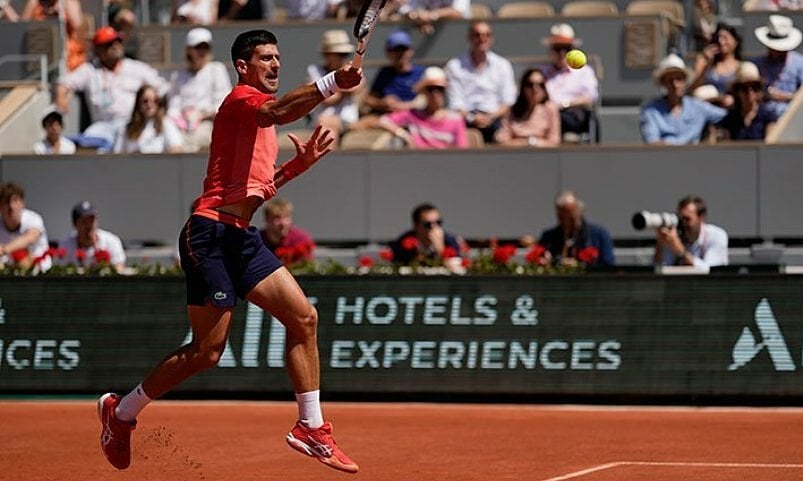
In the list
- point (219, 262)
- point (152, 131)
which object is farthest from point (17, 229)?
point (219, 262)

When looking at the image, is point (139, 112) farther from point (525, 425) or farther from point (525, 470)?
point (525, 470)

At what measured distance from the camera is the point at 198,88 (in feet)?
54.3

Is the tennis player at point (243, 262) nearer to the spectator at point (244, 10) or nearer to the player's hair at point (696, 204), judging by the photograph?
the player's hair at point (696, 204)

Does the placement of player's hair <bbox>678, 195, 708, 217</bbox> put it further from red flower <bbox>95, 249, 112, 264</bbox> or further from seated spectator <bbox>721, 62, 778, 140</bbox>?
red flower <bbox>95, 249, 112, 264</bbox>

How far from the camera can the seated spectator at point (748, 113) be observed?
1486 centimetres

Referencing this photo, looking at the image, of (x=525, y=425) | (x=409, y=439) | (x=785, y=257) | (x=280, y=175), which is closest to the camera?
(x=280, y=175)

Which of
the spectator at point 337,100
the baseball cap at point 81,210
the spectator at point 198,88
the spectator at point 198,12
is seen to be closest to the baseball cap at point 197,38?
the spectator at point 198,88

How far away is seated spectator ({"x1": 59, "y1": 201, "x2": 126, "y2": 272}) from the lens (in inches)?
561

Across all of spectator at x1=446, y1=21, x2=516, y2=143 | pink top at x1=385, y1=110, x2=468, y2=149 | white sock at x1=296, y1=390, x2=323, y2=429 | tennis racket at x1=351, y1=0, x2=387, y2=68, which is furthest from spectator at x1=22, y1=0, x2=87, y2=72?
tennis racket at x1=351, y1=0, x2=387, y2=68

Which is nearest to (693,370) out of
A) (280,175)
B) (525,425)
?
(525,425)

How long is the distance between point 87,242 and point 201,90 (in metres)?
2.76

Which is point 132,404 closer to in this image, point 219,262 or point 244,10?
point 219,262

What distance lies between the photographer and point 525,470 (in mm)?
8844

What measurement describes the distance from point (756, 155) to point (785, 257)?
37.6 inches
